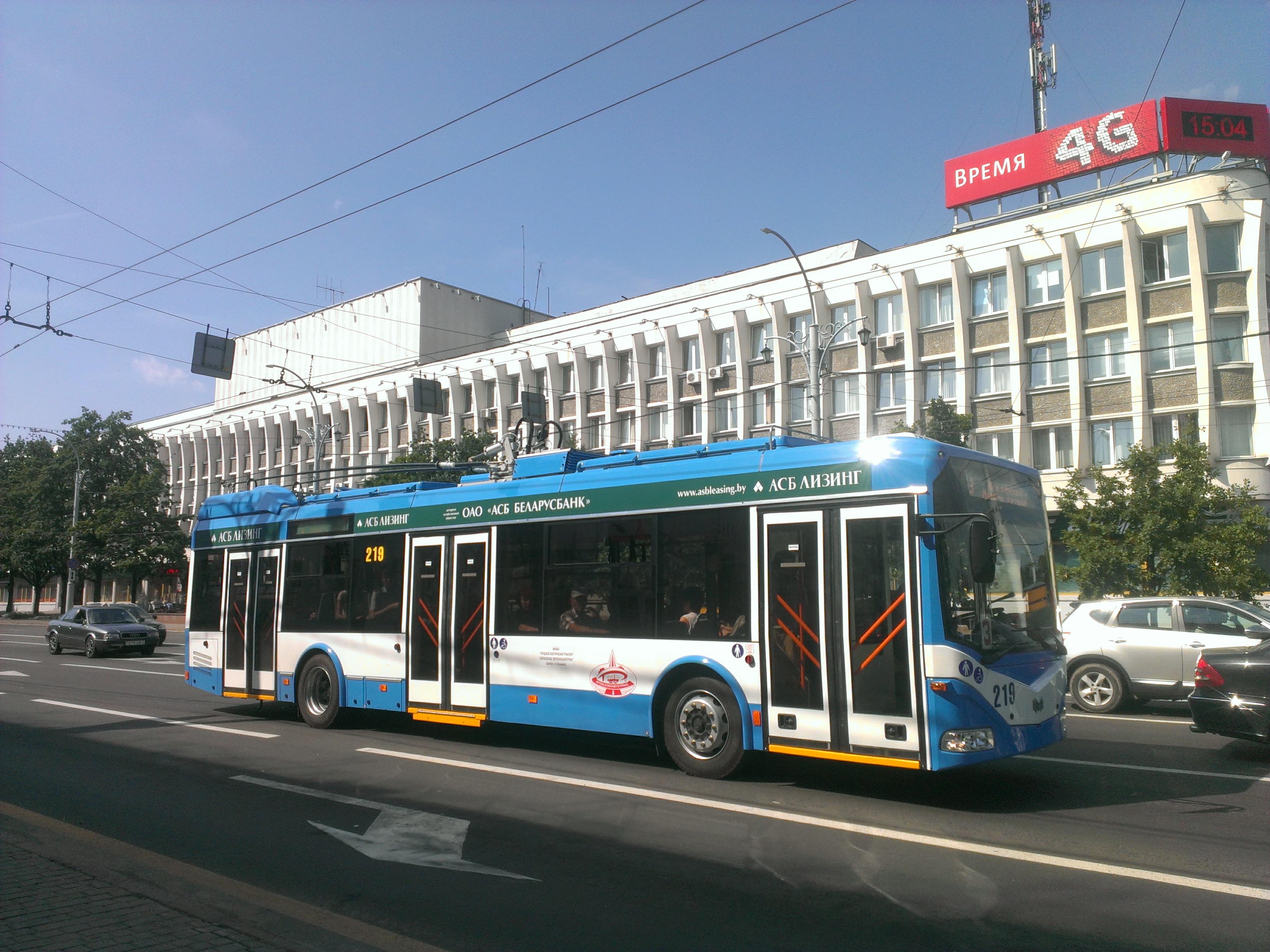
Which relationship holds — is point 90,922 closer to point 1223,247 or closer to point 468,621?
point 468,621

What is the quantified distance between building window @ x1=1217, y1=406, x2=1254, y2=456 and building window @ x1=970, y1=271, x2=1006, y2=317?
26.8ft

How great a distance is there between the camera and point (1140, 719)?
12.8m

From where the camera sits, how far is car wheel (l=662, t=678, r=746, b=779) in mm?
8445

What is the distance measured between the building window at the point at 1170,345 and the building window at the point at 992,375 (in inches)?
181

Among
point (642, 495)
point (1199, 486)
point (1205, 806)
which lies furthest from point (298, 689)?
point (1199, 486)

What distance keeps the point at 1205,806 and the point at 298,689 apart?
35.6 feet

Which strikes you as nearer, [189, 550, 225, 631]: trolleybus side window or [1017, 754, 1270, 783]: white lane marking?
[1017, 754, 1270, 783]: white lane marking

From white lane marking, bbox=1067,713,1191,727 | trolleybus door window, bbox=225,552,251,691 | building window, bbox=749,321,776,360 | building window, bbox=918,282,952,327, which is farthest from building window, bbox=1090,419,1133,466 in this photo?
trolleybus door window, bbox=225,552,251,691

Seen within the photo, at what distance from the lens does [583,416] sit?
45406 mm

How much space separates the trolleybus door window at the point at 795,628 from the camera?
792 cm

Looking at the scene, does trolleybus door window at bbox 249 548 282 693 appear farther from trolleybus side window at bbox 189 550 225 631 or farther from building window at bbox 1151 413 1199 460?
building window at bbox 1151 413 1199 460

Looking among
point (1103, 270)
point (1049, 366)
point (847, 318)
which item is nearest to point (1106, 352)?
point (1049, 366)

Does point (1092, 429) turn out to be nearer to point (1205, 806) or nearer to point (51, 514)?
point (1205, 806)

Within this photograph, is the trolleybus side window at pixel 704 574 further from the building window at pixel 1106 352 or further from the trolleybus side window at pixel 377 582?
the building window at pixel 1106 352
